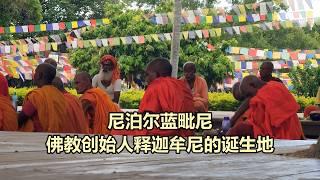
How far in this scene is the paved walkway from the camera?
2.73 metres

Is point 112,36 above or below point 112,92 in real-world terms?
above

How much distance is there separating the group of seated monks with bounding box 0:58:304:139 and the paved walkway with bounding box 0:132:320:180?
228 cm

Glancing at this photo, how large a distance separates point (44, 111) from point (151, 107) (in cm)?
105

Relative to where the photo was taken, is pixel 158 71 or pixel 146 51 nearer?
pixel 158 71

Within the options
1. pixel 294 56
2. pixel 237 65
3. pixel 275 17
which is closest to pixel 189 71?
pixel 275 17

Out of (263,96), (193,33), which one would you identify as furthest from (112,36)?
(263,96)

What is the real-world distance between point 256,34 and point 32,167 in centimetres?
4644

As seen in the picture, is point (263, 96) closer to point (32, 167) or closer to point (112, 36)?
point (32, 167)

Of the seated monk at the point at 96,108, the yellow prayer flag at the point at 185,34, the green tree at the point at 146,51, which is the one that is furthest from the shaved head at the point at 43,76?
the green tree at the point at 146,51

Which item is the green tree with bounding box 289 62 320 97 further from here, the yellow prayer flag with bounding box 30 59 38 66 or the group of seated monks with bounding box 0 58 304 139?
the group of seated monks with bounding box 0 58 304 139

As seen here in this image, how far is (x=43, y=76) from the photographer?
6.84 m

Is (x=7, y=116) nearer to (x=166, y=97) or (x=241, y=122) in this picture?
(x=166, y=97)

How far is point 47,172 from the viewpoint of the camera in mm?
2787

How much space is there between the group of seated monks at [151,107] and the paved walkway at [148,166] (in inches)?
89.7
